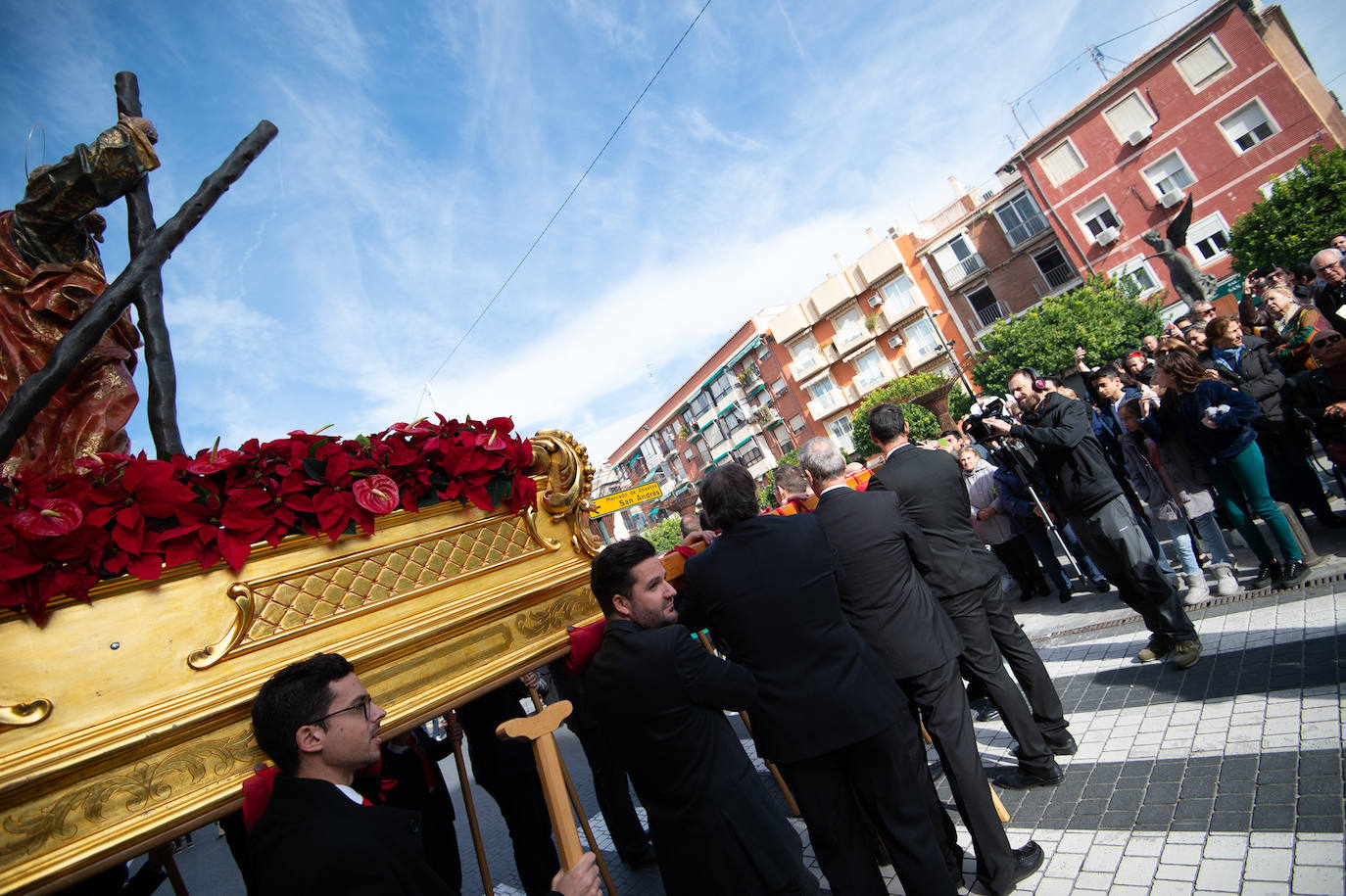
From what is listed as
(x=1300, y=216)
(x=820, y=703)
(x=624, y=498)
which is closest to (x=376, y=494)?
(x=820, y=703)

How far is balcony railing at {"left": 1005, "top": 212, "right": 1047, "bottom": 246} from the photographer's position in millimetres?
28266

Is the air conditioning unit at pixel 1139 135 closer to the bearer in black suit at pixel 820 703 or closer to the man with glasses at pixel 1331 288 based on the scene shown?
the man with glasses at pixel 1331 288

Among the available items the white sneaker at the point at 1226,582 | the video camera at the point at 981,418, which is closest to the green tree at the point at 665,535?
the video camera at the point at 981,418

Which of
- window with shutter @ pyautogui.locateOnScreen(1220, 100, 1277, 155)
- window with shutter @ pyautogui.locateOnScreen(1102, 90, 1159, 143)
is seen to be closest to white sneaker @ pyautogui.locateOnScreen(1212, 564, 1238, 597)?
window with shutter @ pyautogui.locateOnScreen(1220, 100, 1277, 155)

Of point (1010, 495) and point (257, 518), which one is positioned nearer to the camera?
point (257, 518)

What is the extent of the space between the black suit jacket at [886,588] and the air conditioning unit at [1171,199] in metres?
28.5

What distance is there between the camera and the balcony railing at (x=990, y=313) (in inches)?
1206

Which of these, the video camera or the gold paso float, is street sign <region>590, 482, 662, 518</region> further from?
the gold paso float

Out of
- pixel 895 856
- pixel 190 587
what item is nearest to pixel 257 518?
pixel 190 587

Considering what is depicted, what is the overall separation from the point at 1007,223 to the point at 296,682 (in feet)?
110

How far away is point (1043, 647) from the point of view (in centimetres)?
525

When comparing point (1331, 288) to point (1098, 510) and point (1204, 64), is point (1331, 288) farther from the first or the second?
point (1204, 64)

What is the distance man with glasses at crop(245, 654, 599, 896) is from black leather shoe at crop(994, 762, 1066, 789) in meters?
2.61

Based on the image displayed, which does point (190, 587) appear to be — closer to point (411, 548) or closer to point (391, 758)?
point (411, 548)
